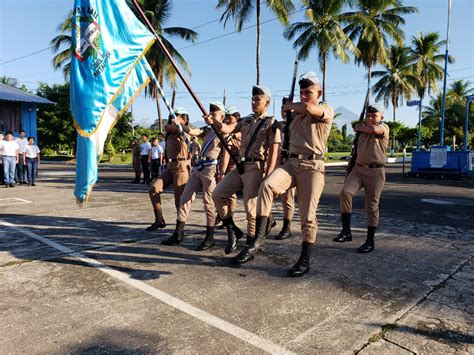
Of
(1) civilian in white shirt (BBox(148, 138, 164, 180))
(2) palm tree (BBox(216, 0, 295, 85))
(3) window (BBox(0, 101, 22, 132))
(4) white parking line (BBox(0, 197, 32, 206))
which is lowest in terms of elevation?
(4) white parking line (BBox(0, 197, 32, 206))

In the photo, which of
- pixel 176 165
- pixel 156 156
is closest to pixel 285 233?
→ pixel 176 165

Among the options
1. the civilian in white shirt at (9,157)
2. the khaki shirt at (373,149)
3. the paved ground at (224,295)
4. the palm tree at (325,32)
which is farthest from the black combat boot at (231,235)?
the palm tree at (325,32)

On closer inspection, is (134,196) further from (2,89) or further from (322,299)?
(2,89)

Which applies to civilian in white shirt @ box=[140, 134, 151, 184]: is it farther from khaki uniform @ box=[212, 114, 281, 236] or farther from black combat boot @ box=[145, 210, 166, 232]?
khaki uniform @ box=[212, 114, 281, 236]

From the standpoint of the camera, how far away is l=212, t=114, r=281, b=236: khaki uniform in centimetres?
439

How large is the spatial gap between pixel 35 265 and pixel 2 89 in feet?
64.3

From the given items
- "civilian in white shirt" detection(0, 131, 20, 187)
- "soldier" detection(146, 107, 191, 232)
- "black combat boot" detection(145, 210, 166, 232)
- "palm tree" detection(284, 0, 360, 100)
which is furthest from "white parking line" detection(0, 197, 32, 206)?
"palm tree" detection(284, 0, 360, 100)

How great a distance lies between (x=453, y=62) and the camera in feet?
132

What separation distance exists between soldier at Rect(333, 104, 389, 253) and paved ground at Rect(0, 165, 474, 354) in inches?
19.1

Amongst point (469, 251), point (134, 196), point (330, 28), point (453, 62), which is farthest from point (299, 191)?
point (453, 62)

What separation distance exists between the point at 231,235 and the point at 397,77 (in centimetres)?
4124

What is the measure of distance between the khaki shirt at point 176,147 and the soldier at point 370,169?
96.3 inches

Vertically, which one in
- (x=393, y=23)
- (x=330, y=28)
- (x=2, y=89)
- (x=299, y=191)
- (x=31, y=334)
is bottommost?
(x=31, y=334)

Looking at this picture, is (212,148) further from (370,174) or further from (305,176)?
(370,174)
